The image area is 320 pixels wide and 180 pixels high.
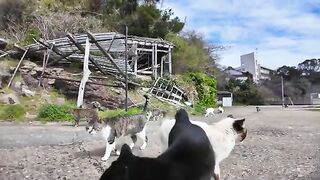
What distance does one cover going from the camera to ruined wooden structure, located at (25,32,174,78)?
18625 millimetres

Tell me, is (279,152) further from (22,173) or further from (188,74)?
(188,74)

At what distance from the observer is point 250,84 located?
188ft

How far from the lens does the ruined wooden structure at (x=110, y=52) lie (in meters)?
18.6

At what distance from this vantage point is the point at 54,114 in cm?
1564

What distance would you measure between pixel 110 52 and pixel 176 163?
799 inches

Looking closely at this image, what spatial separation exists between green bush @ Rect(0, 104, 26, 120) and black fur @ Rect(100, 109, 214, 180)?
14.5 meters

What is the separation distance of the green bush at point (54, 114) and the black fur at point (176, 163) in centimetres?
1382

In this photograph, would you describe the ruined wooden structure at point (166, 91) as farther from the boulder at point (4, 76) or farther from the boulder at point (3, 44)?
the boulder at point (3, 44)

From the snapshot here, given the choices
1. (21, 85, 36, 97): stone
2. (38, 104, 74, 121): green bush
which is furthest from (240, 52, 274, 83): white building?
(38, 104, 74, 121): green bush

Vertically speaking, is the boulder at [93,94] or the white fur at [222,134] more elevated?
the boulder at [93,94]

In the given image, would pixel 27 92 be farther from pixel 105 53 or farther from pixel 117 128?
pixel 117 128

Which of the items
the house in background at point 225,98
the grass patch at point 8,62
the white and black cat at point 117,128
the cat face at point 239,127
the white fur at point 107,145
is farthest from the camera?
the house in background at point 225,98

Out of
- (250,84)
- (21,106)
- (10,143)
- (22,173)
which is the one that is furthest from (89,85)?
(250,84)

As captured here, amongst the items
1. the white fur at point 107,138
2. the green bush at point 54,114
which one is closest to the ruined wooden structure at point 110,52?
the green bush at point 54,114
